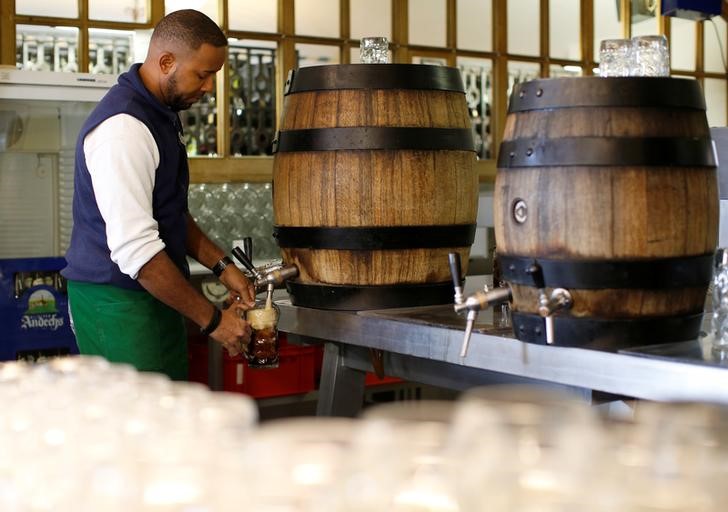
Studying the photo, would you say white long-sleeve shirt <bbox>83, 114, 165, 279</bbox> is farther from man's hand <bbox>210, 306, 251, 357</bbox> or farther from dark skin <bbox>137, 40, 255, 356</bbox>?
man's hand <bbox>210, 306, 251, 357</bbox>

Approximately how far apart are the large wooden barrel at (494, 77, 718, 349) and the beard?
3.91ft

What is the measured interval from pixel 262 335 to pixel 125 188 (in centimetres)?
50

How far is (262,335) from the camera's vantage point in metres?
2.54

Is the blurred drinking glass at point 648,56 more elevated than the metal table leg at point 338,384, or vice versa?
the blurred drinking glass at point 648,56

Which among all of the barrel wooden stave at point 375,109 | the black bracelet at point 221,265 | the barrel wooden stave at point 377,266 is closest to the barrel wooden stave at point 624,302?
the barrel wooden stave at point 377,266

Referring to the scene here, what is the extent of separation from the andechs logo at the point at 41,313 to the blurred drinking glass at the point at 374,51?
2.77 metres

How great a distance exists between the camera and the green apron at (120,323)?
104 inches

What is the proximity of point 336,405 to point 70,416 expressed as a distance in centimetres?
201

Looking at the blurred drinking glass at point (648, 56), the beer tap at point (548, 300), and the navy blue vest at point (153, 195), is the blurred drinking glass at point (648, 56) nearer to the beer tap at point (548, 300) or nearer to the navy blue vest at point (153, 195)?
the beer tap at point (548, 300)

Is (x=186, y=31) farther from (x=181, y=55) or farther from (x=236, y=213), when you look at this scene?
(x=236, y=213)

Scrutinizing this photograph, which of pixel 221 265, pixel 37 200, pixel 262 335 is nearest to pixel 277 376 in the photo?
pixel 37 200

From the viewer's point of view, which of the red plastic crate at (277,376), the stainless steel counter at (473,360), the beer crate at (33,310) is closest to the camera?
the stainless steel counter at (473,360)

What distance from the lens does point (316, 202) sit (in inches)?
95.1

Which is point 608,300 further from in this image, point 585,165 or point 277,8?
point 277,8
